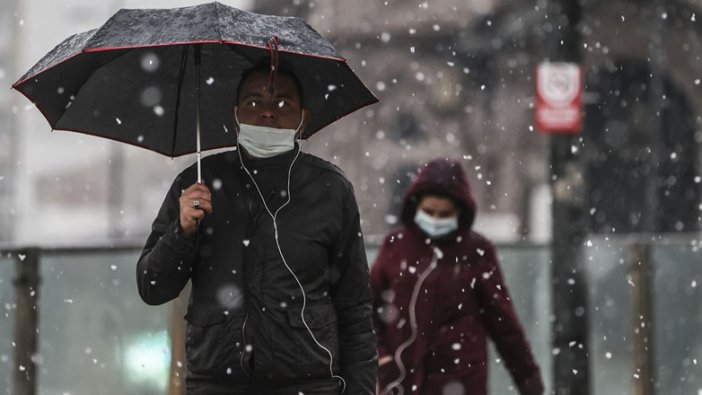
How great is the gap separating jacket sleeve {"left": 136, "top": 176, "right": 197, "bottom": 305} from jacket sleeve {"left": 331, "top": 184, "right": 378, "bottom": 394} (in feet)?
1.35

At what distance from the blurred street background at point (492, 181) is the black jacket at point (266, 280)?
3107 millimetres

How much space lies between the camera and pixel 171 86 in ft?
12.3

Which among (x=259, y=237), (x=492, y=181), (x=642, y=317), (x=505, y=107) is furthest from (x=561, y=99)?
(x=492, y=181)

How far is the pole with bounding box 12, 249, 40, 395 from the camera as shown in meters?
6.10

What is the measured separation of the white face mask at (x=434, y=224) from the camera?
17.3 ft

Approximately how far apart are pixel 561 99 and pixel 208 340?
6.62 metres

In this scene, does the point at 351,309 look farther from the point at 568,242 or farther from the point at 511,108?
the point at 511,108

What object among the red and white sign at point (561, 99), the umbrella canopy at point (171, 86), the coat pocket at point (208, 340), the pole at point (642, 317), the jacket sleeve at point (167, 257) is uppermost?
the red and white sign at point (561, 99)

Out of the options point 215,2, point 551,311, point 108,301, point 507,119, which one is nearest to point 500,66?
point 507,119

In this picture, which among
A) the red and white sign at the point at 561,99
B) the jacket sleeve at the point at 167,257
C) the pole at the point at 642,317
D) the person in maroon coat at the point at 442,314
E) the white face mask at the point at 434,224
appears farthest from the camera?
the red and white sign at the point at 561,99

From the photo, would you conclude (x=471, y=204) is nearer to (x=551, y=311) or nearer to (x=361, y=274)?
(x=361, y=274)

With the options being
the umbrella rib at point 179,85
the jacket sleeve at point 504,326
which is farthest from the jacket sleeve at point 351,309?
the jacket sleeve at point 504,326

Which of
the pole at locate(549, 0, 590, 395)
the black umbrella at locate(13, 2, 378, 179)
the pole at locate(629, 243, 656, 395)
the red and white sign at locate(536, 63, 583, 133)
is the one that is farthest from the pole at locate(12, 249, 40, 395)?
the red and white sign at locate(536, 63, 583, 133)

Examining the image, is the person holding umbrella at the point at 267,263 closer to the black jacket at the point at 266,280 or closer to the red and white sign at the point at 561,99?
the black jacket at the point at 266,280
